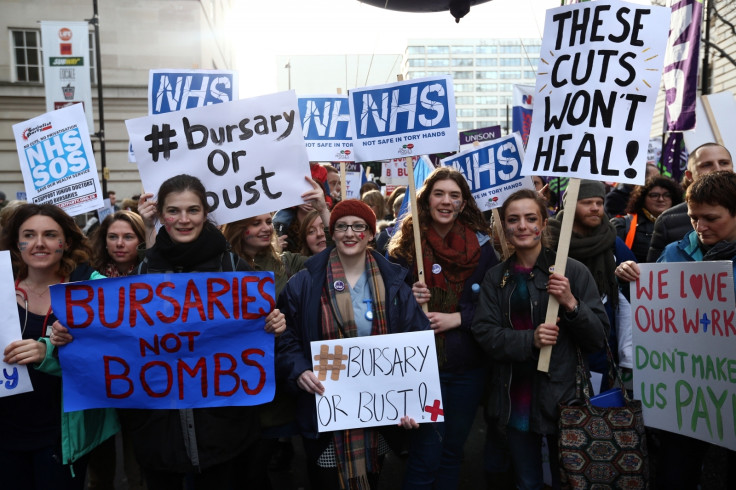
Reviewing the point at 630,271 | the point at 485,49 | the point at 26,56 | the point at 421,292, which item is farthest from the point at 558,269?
the point at 485,49

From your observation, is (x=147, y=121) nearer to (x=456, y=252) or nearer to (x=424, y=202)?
(x=424, y=202)

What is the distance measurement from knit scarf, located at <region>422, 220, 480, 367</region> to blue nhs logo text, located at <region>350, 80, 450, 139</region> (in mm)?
951

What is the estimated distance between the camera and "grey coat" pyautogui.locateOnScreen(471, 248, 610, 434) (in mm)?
3104

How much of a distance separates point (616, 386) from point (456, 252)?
1.17 metres

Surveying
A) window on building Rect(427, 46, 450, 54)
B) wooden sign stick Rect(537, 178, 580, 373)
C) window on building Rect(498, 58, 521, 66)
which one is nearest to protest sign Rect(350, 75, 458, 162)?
wooden sign stick Rect(537, 178, 580, 373)

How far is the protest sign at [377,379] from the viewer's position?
9.91 feet

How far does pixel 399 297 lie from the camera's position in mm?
3168

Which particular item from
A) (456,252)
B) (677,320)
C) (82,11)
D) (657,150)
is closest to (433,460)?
(456,252)

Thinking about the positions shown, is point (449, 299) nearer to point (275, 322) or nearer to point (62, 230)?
point (275, 322)

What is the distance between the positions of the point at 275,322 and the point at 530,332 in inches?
52.4

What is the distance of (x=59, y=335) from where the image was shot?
2867 millimetres

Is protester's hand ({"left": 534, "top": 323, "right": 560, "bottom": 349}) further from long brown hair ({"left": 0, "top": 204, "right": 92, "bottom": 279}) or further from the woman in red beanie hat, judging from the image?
long brown hair ({"left": 0, "top": 204, "right": 92, "bottom": 279})

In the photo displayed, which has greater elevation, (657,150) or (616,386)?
(657,150)

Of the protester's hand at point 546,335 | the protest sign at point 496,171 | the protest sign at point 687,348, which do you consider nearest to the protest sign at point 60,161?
the protest sign at point 496,171
